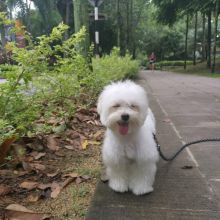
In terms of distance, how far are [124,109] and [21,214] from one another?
117 cm

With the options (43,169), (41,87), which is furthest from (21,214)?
(41,87)

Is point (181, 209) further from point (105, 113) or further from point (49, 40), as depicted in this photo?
point (49, 40)

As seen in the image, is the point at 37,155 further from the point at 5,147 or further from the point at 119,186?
the point at 119,186

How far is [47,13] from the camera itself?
50719 mm

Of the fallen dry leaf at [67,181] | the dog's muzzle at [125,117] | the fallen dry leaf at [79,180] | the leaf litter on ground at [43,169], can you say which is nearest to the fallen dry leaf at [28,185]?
the leaf litter on ground at [43,169]

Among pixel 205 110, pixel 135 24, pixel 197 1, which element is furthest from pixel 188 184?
pixel 135 24

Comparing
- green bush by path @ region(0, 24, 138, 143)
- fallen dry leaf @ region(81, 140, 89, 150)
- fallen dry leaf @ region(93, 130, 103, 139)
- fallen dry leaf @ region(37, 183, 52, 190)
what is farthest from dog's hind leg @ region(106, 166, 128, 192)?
fallen dry leaf @ region(93, 130, 103, 139)

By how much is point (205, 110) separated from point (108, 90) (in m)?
5.50

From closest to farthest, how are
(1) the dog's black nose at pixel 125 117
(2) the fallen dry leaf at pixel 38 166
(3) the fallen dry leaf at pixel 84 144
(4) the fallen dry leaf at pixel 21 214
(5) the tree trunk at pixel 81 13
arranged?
(4) the fallen dry leaf at pixel 21 214 < (1) the dog's black nose at pixel 125 117 < (2) the fallen dry leaf at pixel 38 166 < (3) the fallen dry leaf at pixel 84 144 < (5) the tree trunk at pixel 81 13

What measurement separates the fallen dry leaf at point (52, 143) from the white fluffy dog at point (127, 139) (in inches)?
47.4

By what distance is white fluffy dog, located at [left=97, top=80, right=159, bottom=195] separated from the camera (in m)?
3.31

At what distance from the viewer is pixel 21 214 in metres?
3.16

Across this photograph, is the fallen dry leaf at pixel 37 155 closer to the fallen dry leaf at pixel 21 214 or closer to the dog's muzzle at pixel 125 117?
the fallen dry leaf at pixel 21 214

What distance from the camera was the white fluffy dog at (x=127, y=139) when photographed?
3.31 meters
